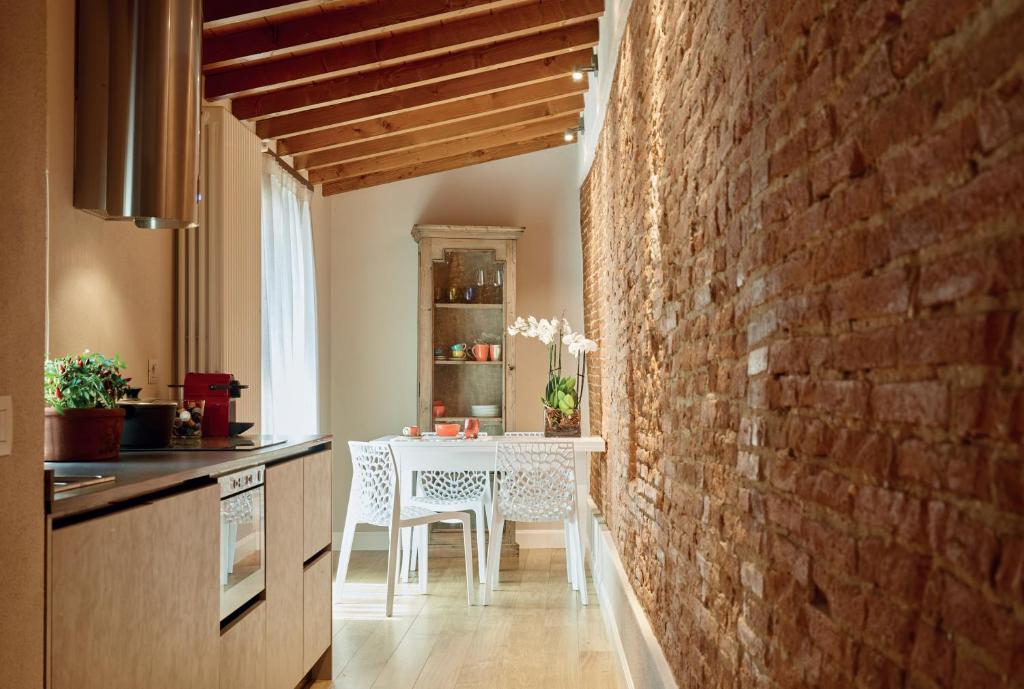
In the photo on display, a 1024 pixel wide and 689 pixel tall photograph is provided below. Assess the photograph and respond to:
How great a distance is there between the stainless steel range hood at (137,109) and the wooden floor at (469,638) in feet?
6.81

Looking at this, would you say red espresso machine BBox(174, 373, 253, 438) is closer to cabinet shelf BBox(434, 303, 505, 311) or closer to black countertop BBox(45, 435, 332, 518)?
black countertop BBox(45, 435, 332, 518)

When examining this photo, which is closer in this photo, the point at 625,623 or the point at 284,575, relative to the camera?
the point at 284,575

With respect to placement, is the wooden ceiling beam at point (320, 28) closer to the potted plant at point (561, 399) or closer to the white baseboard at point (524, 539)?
the potted plant at point (561, 399)

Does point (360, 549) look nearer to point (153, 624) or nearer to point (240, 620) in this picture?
point (240, 620)

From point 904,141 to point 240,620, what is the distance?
7.72 ft

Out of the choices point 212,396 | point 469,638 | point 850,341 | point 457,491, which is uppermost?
point 850,341

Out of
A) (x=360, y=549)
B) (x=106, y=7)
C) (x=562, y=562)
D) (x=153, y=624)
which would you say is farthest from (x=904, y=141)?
(x=360, y=549)

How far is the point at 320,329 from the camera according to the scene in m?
6.55

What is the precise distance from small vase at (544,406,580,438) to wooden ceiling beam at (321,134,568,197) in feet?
6.76

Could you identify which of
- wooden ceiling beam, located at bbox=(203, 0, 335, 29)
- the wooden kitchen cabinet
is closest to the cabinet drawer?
the wooden kitchen cabinet

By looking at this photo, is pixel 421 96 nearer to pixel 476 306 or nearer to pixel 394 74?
pixel 394 74

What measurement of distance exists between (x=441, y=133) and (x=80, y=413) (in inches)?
154

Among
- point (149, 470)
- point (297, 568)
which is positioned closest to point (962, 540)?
point (149, 470)

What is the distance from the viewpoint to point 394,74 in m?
4.82
